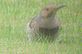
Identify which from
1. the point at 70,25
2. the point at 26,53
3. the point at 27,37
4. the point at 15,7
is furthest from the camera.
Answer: the point at 15,7

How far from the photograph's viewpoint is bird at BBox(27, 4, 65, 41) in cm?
855

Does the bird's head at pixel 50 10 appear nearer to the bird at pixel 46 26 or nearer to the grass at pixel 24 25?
the bird at pixel 46 26

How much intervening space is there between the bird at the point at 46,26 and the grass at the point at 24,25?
A: 0.20 metres

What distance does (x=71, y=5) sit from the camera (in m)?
11.6

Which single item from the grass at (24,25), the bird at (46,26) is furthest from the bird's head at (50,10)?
the grass at (24,25)

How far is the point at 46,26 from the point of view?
8555 mm

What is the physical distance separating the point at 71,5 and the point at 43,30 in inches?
126

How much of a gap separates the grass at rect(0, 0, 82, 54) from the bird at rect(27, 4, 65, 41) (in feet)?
0.65

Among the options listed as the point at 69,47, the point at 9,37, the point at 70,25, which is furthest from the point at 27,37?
the point at 70,25

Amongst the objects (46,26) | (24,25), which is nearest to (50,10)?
(46,26)

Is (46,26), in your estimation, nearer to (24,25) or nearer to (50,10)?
(50,10)

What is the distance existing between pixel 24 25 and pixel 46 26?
1.36 meters

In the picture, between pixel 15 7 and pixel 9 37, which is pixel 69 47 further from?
pixel 15 7

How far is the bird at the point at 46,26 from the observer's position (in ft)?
28.0
